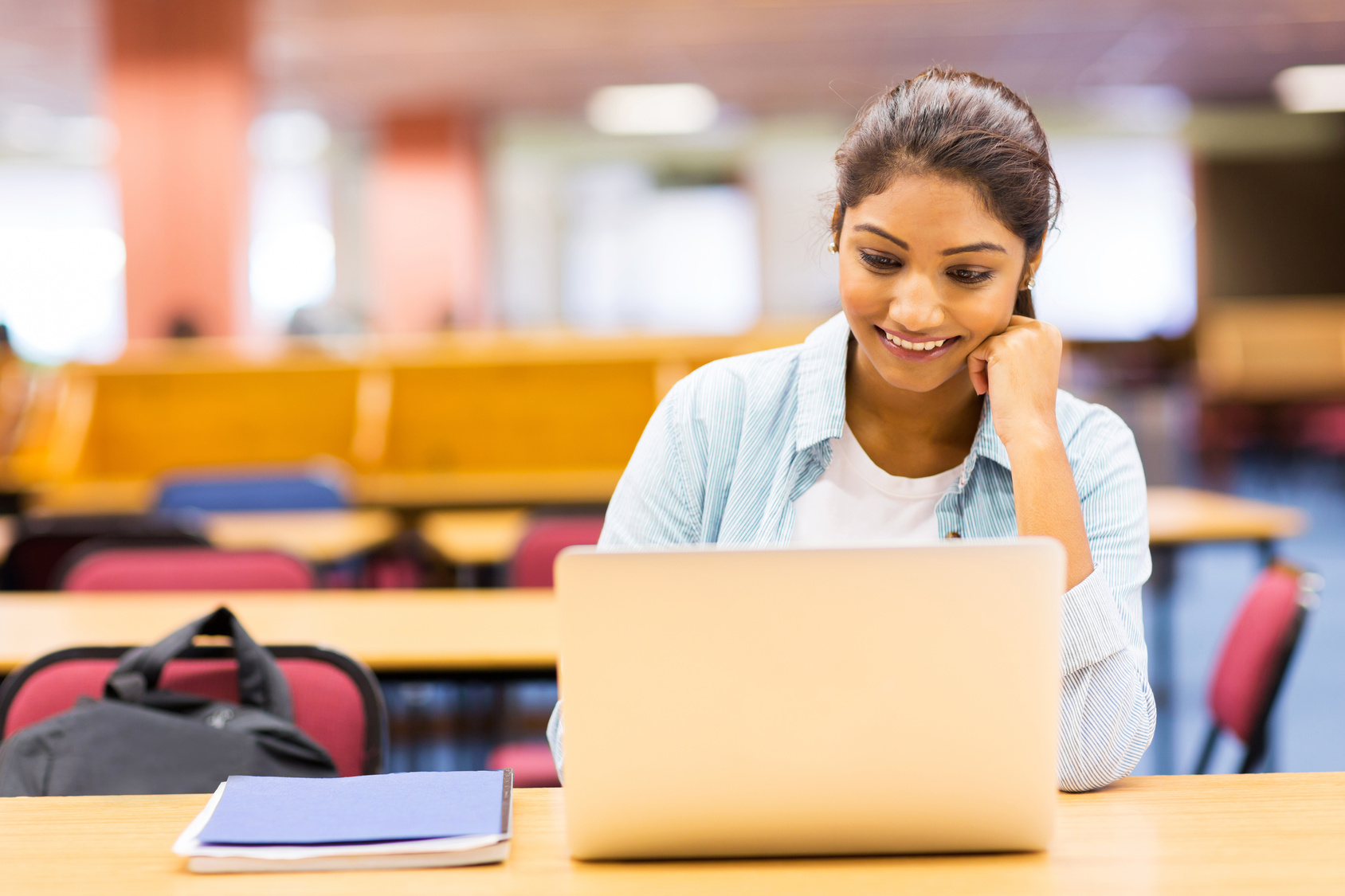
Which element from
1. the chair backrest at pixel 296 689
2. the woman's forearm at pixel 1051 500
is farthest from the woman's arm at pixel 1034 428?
the chair backrest at pixel 296 689

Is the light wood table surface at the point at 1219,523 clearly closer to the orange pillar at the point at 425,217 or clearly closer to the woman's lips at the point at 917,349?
the woman's lips at the point at 917,349

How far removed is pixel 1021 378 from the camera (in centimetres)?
122

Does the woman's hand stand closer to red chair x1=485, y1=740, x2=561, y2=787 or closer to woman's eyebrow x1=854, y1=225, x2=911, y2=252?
woman's eyebrow x1=854, y1=225, x2=911, y2=252

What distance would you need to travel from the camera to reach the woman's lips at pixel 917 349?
124 centimetres

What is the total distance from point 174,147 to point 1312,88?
350 inches

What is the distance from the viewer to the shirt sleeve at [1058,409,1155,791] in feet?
3.47

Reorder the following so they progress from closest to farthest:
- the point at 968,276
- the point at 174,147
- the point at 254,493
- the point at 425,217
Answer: the point at 968,276, the point at 254,493, the point at 174,147, the point at 425,217

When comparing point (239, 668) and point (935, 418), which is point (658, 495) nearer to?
point (935, 418)

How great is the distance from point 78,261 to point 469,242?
5173 millimetres

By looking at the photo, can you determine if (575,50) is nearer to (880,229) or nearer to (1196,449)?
(1196,449)

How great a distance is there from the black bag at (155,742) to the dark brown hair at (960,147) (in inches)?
32.3

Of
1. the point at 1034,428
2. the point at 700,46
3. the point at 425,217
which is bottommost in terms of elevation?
the point at 1034,428

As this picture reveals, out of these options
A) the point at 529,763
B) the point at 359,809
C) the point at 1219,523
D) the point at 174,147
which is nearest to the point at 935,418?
the point at 359,809

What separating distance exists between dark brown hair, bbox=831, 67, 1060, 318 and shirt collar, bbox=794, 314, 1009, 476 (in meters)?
0.13
